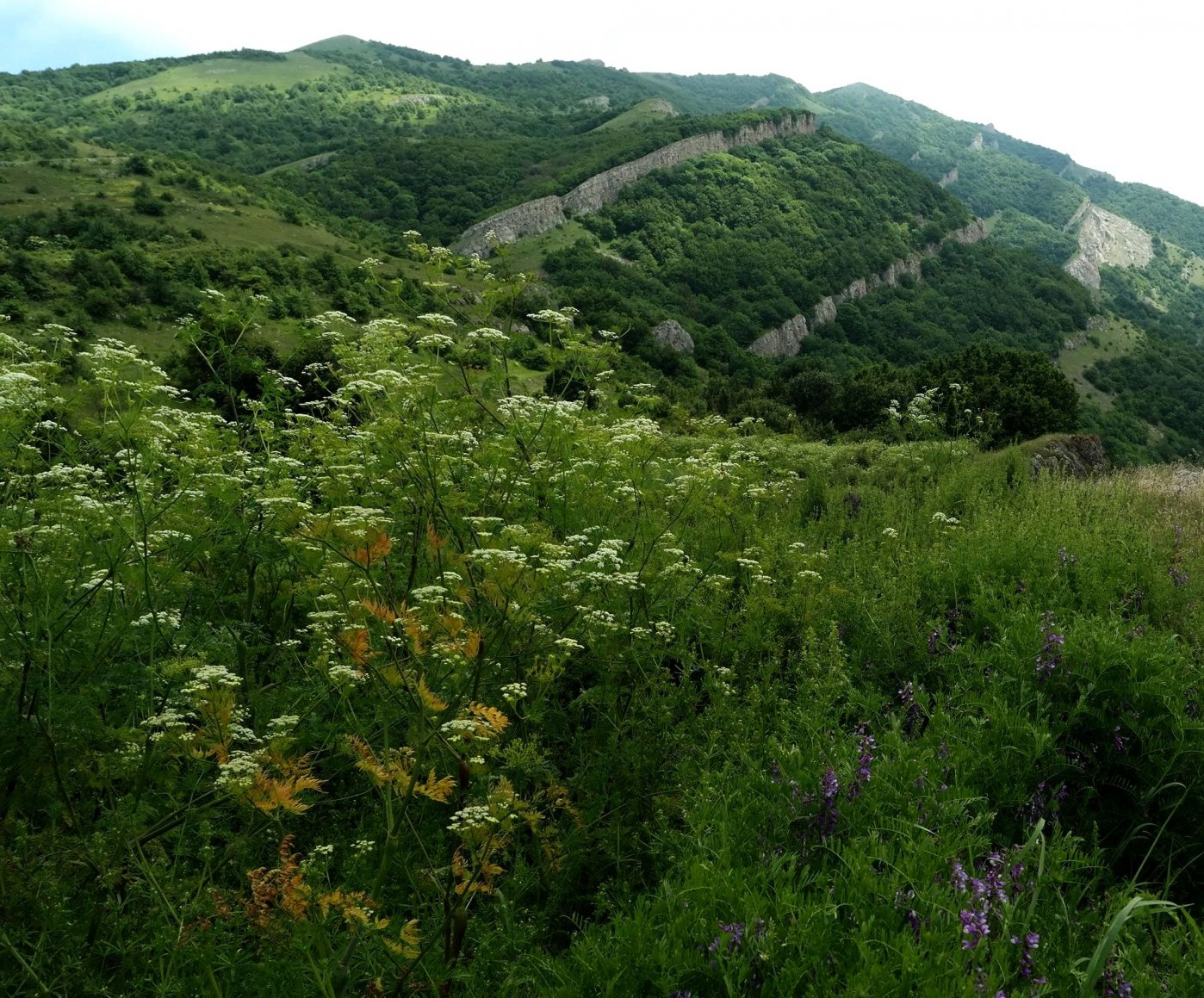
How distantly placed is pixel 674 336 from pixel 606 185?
53.3 meters

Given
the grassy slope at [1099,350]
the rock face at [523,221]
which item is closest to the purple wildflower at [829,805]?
the grassy slope at [1099,350]

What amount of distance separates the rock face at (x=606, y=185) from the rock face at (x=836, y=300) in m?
37.1

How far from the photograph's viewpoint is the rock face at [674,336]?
250ft

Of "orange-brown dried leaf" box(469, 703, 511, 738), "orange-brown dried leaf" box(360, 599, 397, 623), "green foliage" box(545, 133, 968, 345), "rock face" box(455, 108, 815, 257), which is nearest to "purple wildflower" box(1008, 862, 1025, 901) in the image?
"orange-brown dried leaf" box(469, 703, 511, 738)

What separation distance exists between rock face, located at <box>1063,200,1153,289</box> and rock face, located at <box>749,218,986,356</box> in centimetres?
4871

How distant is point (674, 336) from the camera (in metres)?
78.2

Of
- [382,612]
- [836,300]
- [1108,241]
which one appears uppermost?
[1108,241]

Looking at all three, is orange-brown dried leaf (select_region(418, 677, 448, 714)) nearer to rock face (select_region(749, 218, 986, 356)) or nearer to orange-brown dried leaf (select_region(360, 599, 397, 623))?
orange-brown dried leaf (select_region(360, 599, 397, 623))

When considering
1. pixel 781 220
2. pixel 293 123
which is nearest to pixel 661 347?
pixel 781 220

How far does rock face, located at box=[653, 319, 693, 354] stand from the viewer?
76.1 metres

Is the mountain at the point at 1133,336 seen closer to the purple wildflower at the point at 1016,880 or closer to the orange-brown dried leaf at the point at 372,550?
the purple wildflower at the point at 1016,880

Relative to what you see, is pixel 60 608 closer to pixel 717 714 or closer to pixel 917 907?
pixel 717 714

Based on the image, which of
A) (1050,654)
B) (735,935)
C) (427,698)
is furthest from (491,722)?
(1050,654)

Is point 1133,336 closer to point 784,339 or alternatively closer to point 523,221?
point 784,339
